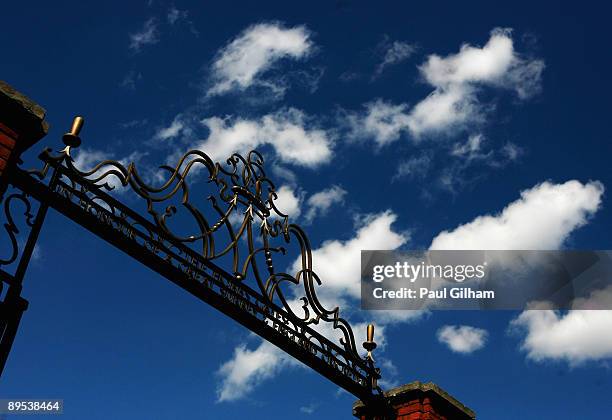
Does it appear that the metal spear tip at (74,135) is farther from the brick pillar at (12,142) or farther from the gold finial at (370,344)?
the gold finial at (370,344)

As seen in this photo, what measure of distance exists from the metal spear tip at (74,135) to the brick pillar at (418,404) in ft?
19.8

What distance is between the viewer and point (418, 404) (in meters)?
10.9

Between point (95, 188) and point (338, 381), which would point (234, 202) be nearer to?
point (95, 188)

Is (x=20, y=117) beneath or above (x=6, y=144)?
above

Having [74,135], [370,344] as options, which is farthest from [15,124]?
[370,344]

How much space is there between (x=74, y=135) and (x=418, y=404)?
6446 millimetres

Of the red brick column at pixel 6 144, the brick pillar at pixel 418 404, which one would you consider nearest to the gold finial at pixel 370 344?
the brick pillar at pixel 418 404

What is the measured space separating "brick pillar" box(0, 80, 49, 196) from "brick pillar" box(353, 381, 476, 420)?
6.65 meters

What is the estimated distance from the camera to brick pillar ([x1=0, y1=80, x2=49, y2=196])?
6805mm

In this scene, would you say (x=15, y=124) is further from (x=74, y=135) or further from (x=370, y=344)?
(x=370, y=344)

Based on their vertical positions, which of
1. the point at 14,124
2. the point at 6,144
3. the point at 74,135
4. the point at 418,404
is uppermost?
the point at 74,135

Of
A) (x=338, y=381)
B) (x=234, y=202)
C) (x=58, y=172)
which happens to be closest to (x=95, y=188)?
(x=58, y=172)

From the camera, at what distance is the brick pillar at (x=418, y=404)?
10.9 meters

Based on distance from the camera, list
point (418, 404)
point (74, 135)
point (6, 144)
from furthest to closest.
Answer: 1. point (418, 404)
2. point (74, 135)
3. point (6, 144)
